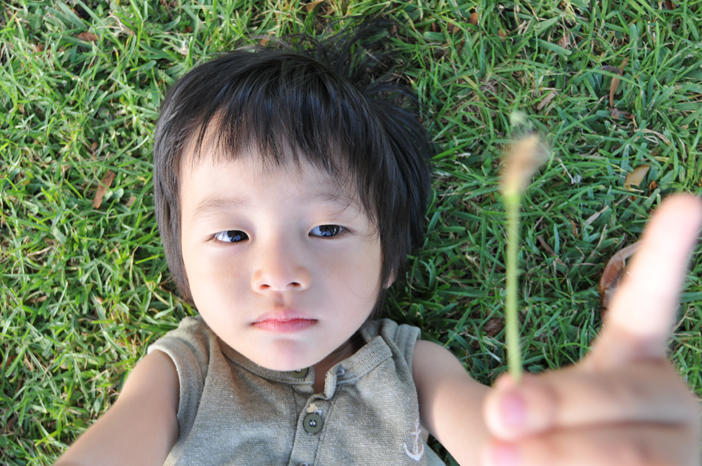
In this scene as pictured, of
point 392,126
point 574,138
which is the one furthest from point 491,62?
point 392,126

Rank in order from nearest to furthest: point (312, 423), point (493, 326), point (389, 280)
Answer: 1. point (312, 423)
2. point (389, 280)
3. point (493, 326)

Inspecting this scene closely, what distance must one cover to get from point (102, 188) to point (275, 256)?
128cm

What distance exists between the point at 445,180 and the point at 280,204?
98 centimetres

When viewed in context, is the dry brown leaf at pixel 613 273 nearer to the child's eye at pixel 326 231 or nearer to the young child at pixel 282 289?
the young child at pixel 282 289

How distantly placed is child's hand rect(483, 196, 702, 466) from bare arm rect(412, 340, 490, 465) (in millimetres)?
819

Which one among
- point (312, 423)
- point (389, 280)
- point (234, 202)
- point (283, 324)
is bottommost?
point (312, 423)

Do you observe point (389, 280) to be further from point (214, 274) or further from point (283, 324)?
point (214, 274)

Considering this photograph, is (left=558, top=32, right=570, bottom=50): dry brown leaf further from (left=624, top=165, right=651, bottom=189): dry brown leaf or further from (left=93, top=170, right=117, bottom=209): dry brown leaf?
(left=93, top=170, right=117, bottom=209): dry brown leaf

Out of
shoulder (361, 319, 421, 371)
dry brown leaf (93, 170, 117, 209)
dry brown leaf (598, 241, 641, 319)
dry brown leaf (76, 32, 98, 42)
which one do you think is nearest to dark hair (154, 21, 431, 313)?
shoulder (361, 319, 421, 371)

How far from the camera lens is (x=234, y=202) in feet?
5.20

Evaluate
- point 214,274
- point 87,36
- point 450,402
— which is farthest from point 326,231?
point 87,36

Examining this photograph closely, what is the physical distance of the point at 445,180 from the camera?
228 centimetres

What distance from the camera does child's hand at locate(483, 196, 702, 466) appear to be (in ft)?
2.38

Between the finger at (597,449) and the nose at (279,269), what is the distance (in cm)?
85
